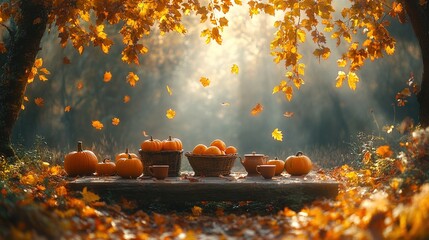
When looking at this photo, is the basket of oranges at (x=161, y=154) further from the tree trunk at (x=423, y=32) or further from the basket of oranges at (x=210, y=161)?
the tree trunk at (x=423, y=32)

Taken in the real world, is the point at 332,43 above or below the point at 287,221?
above

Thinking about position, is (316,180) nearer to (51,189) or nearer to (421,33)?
(421,33)

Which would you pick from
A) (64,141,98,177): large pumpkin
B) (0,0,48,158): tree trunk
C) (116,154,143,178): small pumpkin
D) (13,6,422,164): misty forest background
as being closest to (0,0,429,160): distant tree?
(0,0,48,158): tree trunk

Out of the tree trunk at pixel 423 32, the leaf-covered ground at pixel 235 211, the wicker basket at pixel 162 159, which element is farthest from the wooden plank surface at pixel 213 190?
the tree trunk at pixel 423 32

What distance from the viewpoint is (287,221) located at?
5.70m

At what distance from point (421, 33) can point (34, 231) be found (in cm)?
670

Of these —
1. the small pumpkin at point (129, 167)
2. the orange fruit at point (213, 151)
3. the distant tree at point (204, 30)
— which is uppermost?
the distant tree at point (204, 30)

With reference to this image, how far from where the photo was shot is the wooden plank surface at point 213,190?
7227 mm

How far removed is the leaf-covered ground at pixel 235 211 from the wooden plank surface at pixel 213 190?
16 cm

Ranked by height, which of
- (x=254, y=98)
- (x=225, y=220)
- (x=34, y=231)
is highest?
(x=254, y=98)

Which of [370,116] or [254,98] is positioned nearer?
[370,116]

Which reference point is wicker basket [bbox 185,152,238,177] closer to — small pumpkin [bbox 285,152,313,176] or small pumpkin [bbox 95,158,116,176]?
small pumpkin [bbox 285,152,313,176]

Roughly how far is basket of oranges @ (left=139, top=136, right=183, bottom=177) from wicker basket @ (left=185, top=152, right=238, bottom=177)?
260 mm

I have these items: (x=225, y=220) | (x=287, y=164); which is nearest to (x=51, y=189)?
(x=225, y=220)
